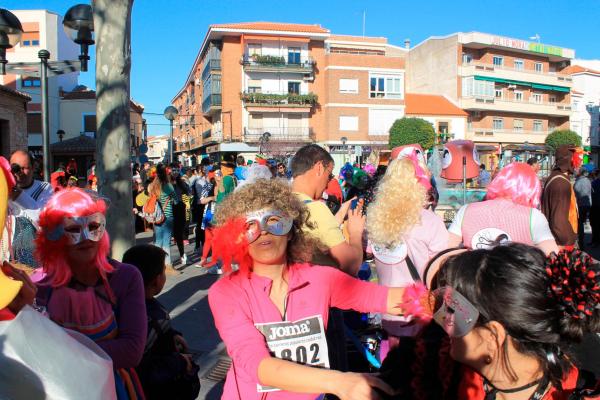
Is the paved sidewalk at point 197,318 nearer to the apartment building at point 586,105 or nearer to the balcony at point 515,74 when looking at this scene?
the balcony at point 515,74

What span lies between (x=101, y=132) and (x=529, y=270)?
3.06m

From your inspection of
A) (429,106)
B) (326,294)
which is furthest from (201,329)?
(429,106)

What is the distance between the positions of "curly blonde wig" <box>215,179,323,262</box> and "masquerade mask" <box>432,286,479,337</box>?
0.73 meters

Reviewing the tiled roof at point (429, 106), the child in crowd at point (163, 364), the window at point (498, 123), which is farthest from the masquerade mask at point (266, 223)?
the window at point (498, 123)

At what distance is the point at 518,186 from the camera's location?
326 centimetres

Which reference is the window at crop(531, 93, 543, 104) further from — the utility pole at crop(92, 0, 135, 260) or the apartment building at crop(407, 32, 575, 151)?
the utility pole at crop(92, 0, 135, 260)

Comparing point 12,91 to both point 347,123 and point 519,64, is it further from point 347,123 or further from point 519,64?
point 519,64

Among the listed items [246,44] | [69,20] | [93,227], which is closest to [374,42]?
[246,44]

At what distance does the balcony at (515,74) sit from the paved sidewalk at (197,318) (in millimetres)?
41450

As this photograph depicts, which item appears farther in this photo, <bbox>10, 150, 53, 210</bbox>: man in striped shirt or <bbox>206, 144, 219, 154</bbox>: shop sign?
<bbox>206, 144, 219, 154</bbox>: shop sign

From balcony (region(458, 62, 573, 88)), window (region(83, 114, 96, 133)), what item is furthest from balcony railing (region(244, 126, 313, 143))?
balcony (region(458, 62, 573, 88))

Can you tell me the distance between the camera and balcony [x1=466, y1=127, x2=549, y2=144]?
44.6 m

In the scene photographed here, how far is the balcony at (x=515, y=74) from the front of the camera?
43.9 meters

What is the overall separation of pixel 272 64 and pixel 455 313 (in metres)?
40.3
